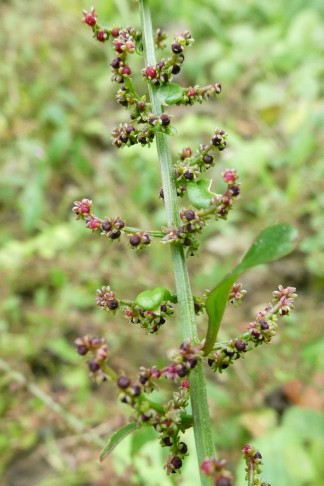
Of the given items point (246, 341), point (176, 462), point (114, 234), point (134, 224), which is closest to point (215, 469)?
point (176, 462)

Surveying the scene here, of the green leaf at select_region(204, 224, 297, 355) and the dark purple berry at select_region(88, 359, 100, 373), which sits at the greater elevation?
the green leaf at select_region(204, 224, 297, 355)

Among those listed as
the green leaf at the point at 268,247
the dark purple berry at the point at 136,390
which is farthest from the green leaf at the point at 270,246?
the dark purple berry at the point at 136,390

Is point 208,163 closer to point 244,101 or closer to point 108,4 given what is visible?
point 244,101

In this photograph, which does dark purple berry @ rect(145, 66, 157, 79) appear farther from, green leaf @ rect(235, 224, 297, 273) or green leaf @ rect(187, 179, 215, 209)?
green leaf @ rect(235, 224, 297, 273)

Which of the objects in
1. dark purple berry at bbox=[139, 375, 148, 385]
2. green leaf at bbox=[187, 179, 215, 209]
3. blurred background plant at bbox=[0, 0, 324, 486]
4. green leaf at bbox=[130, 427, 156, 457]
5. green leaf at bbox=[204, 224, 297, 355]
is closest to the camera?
green leaf at bbox=[204, 224, 297, 355]

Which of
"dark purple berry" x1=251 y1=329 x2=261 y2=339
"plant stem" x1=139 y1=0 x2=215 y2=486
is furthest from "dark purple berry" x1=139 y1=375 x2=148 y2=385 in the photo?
"dark purple berry" x1=251 y1=329 x2=261 y2=339

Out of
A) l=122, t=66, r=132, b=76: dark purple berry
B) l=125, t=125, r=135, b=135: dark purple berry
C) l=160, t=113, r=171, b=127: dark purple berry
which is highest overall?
l=122, t=66, r=132, b=76: dark purple berry

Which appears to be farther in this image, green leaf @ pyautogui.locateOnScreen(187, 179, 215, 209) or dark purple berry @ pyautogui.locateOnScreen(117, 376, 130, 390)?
green leaf @ pyautogui.locateOnScreen(187, 179, 215, 209)
